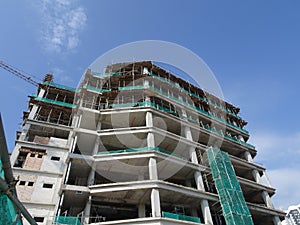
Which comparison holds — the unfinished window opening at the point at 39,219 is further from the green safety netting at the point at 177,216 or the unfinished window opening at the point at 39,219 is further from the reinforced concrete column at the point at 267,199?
the reinforced concrete column at the point at 267,199

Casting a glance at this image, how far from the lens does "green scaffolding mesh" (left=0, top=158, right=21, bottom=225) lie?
246 inches

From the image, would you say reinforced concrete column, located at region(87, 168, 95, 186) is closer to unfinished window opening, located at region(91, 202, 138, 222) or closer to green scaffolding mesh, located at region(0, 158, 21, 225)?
unfinished window opening, located at region(91, 202, 138, 222)

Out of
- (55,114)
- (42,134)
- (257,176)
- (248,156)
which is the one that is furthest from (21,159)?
(248,156)

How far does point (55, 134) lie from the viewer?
29.2 m

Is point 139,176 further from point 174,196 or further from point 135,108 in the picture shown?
point 135,108

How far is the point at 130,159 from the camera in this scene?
2361cm

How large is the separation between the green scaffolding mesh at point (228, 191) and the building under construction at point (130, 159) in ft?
0.36

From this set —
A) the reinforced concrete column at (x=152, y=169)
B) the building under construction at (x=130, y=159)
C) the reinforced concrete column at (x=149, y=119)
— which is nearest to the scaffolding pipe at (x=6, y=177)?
the building under construction at (x=130, y=159)

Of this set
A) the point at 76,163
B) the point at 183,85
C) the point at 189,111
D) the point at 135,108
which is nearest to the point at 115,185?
the point at 76,163

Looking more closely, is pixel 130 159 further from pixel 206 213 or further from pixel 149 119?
pixel 206 213

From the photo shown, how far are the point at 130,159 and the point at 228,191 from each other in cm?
1129

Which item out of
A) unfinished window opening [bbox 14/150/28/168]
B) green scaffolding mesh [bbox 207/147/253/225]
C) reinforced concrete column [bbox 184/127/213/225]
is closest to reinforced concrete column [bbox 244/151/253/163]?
green scaffolding mesh [bbox 207/147/253/225]

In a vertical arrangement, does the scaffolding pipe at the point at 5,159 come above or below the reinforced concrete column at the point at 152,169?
below

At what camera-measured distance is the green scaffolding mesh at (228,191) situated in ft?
75.5
